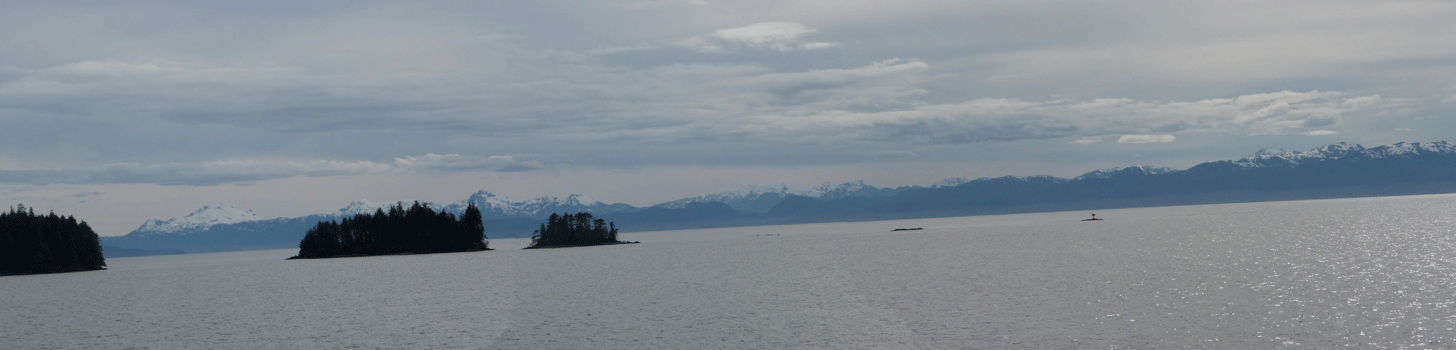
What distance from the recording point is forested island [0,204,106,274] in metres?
171

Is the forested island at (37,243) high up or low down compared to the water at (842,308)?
up

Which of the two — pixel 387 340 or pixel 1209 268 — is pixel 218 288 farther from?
pixel 1209 268

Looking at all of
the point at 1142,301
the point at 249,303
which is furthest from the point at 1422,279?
the point at 249,303

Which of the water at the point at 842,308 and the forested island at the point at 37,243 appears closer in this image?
the water at the point at 842,308

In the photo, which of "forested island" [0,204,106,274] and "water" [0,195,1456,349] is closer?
"water" [0,195,1456,349]

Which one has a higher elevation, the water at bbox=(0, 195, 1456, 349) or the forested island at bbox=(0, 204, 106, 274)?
the forested island at bbox=(0, 204, 106, 274)

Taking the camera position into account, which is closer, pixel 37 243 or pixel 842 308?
pixel 842 308

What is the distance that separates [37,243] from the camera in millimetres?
174000

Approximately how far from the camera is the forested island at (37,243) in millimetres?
170750

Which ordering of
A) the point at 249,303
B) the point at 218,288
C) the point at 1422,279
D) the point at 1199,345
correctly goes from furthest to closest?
the point at 218,288
the point at 249,303
the point at 1422,279
the point at 1199,345

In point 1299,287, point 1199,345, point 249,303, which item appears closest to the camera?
point 1199,345

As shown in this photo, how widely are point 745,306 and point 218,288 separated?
87637 mm

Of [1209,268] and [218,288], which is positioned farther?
[218,288]

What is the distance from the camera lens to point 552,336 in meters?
54.0
